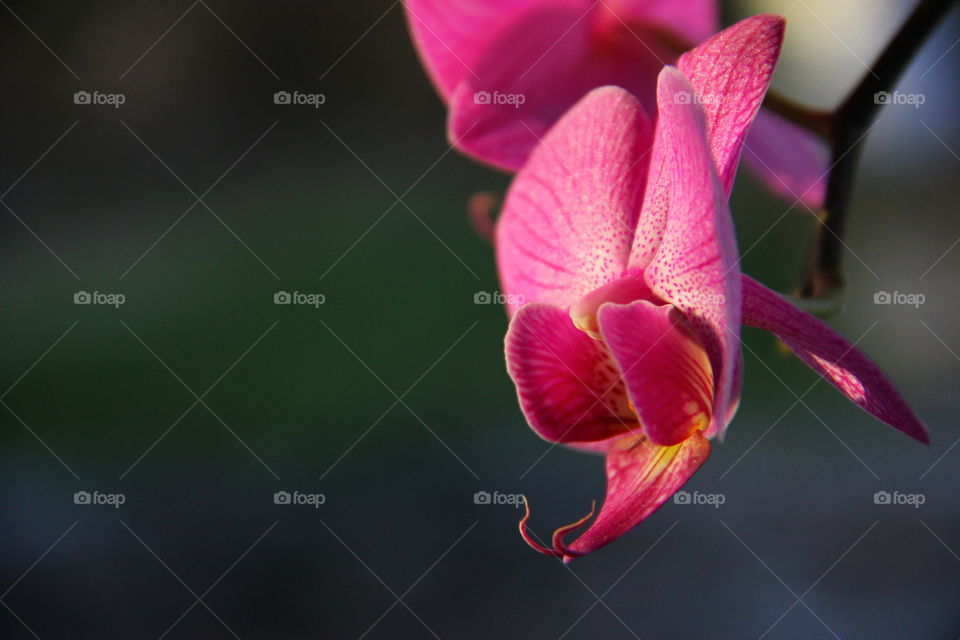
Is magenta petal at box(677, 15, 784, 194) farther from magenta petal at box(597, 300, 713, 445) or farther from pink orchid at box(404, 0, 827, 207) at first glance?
pink orchid at box(404, 0, 827, 207)

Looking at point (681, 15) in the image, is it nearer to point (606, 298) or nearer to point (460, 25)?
point (460, 25)

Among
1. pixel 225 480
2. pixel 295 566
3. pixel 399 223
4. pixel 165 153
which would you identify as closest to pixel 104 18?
pixel 165 153

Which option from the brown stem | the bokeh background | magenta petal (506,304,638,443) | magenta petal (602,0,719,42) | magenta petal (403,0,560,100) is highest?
magenta petal (403,0,560,100)

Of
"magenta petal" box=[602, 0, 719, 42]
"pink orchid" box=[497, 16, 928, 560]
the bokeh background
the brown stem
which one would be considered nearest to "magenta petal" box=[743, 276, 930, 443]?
"pink orchid" box=[497, 16, 928, 560]

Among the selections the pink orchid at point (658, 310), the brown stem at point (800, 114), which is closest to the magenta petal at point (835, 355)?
the pink orchid at point (658, 310)

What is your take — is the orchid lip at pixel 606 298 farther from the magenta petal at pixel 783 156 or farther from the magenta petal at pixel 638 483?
the magenta petal at pixel 783 156

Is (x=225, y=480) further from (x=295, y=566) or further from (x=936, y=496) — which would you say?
(x=936, y=496)
